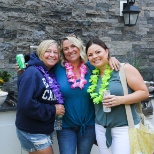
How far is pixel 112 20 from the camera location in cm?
348

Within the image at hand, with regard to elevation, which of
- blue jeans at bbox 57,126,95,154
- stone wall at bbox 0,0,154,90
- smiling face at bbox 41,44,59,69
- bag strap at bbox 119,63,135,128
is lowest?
blue jeans at bbox 57,126,95,154

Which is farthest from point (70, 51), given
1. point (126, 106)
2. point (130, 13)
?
point (130, 13)

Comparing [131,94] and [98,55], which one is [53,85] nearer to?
[98,55]

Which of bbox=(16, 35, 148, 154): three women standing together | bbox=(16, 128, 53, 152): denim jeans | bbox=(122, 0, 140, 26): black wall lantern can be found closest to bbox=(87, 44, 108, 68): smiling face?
bbox=(16, 35, 148, 154): three women standing together

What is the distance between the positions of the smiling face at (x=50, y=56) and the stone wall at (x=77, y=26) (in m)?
1.21

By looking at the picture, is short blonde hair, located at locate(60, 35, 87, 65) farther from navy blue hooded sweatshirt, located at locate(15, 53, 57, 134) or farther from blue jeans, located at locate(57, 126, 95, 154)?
blue jeans, located at locate(57, 126, 95, 154)

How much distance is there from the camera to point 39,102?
1.72m

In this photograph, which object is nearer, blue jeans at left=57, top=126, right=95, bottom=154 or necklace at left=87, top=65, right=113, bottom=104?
necklace at left=87, top=65, right=113, bottom=104

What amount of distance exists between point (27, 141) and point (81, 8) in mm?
2024

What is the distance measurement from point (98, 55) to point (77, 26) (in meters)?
1.59

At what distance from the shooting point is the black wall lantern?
133 inches

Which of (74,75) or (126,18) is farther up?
(126,18)

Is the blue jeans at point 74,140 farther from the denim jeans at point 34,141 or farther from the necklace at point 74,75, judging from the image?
the necklace at point 74,75

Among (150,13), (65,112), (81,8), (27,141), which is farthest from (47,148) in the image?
(150,13)
